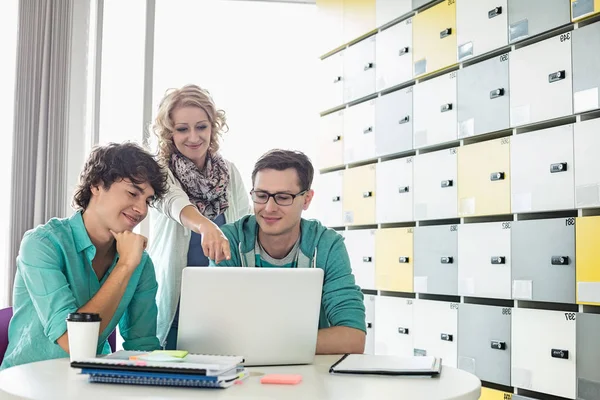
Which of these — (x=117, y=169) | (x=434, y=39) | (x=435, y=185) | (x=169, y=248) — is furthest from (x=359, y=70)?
(x=117, y=169)

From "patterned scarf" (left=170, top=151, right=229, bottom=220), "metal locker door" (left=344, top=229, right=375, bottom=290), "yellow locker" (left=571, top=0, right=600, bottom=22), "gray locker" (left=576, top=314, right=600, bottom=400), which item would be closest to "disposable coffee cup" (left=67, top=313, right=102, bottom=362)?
"patterned scarf" (left=170, top=151, right=229, bottom=220)

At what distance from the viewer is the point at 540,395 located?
8.67 feet

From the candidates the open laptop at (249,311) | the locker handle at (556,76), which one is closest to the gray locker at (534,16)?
the locker handle at (556,76)

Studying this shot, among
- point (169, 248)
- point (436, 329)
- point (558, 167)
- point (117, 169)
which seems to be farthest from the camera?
point (436, 329)

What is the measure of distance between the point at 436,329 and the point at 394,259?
0.43 metres

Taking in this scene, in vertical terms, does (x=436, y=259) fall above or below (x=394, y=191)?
below

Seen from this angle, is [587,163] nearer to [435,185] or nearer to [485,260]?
[485,260]

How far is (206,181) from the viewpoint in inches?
85.7

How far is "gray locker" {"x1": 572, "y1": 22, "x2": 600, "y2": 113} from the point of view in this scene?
8.00 feet

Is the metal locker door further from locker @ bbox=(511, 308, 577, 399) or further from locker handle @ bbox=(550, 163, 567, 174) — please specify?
locker handle @ bbox=(550, 163, 567, 174)

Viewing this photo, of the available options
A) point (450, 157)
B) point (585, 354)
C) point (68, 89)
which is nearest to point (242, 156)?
point (68, 89)

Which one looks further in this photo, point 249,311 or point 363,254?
point 363,254

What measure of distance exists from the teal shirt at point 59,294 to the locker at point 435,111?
179 cm

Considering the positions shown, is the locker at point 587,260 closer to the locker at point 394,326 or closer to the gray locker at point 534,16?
the gray locker at point 534,16
